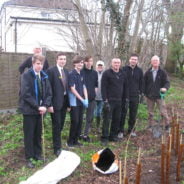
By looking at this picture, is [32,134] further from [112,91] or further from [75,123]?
[112,91]

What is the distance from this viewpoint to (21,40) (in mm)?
21250

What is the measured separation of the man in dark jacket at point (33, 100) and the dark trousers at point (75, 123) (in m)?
0.78

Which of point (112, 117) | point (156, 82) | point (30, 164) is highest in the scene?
point (156, 82)

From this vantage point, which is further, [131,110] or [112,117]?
[131,110]

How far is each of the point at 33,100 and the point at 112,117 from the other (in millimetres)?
2147

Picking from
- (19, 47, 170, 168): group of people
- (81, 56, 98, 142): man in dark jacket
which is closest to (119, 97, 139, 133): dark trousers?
(19, 47, 170, 168): group of people

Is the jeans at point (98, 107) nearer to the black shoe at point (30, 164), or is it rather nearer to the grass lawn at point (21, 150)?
→ the grass lawn at point (21, 150)

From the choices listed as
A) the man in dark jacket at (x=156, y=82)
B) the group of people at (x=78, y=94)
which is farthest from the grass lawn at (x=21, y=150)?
the man in dark jacket at (x=156, y=82)

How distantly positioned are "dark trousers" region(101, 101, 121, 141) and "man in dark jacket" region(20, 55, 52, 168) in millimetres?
1578

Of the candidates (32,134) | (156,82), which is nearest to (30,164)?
(32,134)

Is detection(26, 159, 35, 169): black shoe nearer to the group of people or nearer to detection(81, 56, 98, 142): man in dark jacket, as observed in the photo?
the group of people

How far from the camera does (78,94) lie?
5.26m

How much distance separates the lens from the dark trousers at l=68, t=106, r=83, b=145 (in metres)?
5.29

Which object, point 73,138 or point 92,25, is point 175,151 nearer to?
point 73,138
